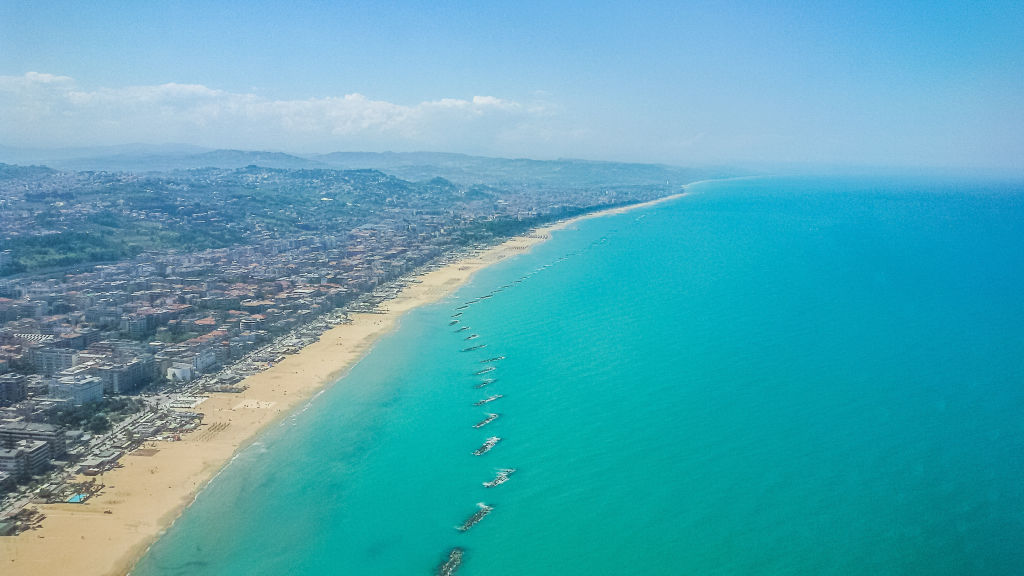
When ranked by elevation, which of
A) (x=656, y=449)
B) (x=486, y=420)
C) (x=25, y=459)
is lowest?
(x=486, y=420)

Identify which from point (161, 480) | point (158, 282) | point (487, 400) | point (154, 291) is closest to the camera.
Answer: point (161, 480)

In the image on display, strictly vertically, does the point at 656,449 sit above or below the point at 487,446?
above

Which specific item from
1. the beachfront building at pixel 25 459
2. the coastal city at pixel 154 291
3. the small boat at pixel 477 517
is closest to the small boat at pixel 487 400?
the small boat at pixel 477 517

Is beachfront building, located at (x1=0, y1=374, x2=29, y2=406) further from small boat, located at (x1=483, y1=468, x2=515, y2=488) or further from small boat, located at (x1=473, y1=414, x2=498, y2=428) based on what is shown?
small boat, located at (x1=483, y1=468, x2=515, y2=488)

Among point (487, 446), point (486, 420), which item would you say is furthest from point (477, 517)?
point (486, 420)

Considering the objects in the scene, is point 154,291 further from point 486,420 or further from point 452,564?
point 452,564

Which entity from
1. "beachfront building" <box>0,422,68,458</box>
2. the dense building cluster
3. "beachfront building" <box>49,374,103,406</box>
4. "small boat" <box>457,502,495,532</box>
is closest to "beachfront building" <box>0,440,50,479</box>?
the dense building cluster

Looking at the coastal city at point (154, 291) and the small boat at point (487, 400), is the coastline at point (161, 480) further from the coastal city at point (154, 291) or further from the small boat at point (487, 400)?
the small boat at point (487, 400)

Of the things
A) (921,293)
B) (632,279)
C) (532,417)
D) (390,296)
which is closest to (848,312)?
(921,293)
